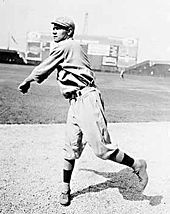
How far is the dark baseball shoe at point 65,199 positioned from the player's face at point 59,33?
106 centimetres

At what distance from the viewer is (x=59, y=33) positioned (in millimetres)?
2426

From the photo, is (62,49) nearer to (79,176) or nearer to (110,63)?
(79,176)

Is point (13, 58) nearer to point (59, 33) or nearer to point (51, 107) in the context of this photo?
point (51, 107)

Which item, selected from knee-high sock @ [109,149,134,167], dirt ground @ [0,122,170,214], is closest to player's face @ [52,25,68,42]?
knee-high sock @ [109,149,134,167]

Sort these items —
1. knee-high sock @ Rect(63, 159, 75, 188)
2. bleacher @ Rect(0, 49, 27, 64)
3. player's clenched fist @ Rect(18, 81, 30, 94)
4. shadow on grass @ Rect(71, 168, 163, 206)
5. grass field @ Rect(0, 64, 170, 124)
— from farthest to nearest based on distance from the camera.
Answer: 1. bleacher @ Rect(0, 49, 27, 64)
2. grass field @ Rect(0, 64, 170, 124)
3. shadow on grass @ Rect(71, 168, 163, 206)
4. knee-high sock @ Rect(63, 159, 75, 188)
5. player's clenched fist @ Rect(18, 81, 30, 94)

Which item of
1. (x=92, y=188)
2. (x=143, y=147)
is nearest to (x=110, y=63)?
(x=143, y=147)

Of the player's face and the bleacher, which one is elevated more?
the player's face

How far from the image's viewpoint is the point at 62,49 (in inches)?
93.1

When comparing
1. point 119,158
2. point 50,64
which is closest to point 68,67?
point 50,64

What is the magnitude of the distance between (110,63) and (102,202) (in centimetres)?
2460

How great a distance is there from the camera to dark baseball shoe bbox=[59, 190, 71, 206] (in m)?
2.54

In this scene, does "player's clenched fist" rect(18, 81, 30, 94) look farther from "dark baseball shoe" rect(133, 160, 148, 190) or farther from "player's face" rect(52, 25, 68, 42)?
"dark baseball shoe" rect(133, 160, 148, 190)

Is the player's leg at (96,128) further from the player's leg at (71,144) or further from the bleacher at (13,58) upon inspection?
the bleacher at (13,58)

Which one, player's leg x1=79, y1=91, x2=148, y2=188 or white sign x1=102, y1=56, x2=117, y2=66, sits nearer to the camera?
player's leg x1=79, y1=91, x2=148, y2=188
